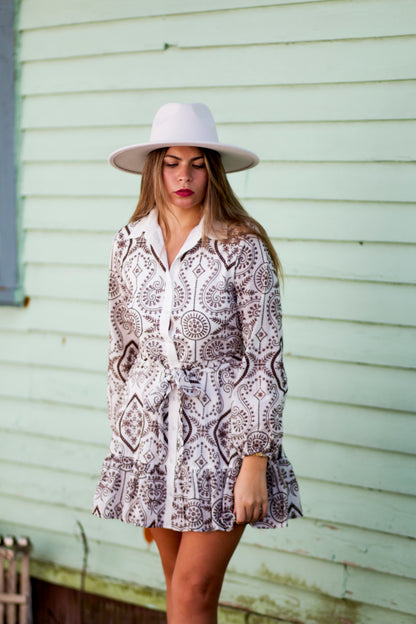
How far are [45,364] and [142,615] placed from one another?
127 cm

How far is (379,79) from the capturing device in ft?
8.25

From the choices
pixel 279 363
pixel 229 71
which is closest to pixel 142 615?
pixel 279 363

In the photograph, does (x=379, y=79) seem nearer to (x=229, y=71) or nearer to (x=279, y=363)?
(x=229, y=71)

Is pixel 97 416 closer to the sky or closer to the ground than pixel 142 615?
closer to the sky

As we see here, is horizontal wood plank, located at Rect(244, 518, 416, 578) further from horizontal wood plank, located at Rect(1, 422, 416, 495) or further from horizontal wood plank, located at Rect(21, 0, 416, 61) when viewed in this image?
horizontal wood plank, located at Rect(21, 0, 416, 61)

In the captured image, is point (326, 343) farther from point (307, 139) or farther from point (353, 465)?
point (307, 139)

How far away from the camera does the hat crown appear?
1.91 metres

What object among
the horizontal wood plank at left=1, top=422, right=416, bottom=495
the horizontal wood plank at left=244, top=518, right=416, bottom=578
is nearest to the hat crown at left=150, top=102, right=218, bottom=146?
the horizontal wood plank at left=1, top=422, right=416, bottom=495

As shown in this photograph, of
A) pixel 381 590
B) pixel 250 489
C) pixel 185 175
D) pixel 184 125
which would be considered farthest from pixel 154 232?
pixel 381 590

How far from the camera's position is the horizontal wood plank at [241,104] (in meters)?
2.53

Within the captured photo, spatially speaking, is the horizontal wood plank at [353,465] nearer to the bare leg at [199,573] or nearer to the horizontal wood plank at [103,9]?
the bare leg at [199,573]

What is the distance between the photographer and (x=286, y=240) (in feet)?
9.02

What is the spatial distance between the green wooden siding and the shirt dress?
2.66ft

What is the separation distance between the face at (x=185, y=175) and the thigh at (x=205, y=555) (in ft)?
3.04
